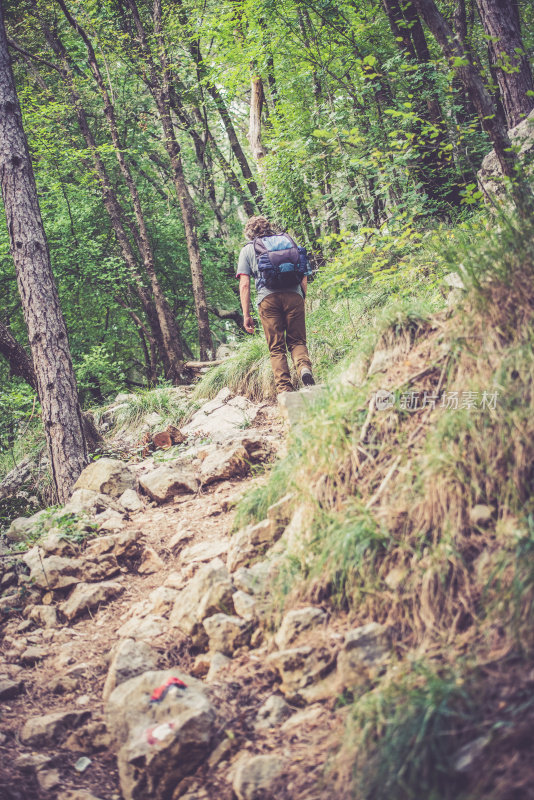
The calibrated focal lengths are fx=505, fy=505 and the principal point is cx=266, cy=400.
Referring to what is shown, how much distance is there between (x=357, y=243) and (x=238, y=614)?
13.4 feet

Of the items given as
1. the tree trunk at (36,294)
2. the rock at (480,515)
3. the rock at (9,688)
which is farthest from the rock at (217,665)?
the tree trunk at (36,294)

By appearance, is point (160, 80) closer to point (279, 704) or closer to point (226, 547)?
point (226, 547)

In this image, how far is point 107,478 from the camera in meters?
5.26

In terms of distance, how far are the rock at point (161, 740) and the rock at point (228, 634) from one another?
354 mm

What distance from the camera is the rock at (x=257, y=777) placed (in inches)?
79.7

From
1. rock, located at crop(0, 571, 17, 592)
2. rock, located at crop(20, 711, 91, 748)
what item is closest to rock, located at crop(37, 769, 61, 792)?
rock, located at crop(20, 711, 91, 748)

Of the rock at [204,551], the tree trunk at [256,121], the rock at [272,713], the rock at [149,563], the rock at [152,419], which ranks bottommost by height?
the rock at [272,713]

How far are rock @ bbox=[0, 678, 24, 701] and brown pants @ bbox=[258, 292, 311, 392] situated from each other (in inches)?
140

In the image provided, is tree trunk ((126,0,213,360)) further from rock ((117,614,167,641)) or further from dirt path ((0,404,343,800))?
rock ((117,614,167,641))

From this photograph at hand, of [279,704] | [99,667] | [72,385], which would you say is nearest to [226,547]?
[99,667]

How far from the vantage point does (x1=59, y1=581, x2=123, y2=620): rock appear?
12.0 feet

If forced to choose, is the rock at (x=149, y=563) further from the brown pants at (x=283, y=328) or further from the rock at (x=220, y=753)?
the brown pants at (x=283, y=328)

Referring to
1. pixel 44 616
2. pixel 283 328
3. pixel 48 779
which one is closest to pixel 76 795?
pixel 48 779

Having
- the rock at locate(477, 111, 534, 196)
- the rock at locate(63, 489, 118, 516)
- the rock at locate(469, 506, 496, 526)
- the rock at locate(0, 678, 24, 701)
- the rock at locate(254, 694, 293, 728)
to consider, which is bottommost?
the rock at locate(254, 694, 293, 728)
